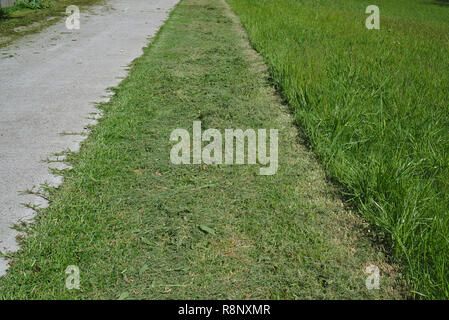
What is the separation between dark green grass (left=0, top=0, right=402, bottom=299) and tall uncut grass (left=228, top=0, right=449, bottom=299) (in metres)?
0.17

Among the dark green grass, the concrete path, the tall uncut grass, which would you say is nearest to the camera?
the dark green grass

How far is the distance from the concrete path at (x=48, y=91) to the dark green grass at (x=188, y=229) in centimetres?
25

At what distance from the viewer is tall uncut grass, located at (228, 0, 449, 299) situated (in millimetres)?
2426

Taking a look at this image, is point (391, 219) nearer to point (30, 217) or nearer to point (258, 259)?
point (258, 259)

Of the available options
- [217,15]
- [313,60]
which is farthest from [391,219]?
[217,15]

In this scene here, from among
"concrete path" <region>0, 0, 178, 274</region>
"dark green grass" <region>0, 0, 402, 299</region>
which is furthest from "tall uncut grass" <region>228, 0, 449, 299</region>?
"concrete path" <region>0, 0, 178, 274</region>

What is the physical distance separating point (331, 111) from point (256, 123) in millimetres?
794

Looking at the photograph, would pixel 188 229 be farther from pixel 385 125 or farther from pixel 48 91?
pixel 48 91

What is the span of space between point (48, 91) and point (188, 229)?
3565mm

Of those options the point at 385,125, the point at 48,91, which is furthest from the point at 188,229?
the point at 48,91

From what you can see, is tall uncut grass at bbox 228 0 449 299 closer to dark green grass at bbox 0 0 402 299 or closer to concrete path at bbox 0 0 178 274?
dark green grass at bbox 0 0 402 299

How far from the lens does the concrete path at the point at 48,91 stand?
317 centimetres

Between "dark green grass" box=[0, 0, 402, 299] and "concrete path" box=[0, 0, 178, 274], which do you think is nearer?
"dark green grass" box=[0, 0, 402, 299]

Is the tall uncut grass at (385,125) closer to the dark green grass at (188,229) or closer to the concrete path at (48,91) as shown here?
the dark green grass at (188,229)
